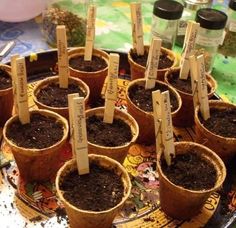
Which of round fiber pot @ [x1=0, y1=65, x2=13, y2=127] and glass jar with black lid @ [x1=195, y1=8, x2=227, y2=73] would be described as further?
glass jar with black lid @ [x1=195, y1=8, x2=227, y2=73]

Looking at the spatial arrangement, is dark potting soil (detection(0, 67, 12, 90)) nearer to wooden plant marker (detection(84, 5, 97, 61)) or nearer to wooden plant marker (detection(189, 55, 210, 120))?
wooden plant marker (detection(84, 5, 97, 61))

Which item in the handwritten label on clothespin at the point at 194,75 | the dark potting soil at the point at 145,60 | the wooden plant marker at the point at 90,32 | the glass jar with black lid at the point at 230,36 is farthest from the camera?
the glass jar with black lid at the point at 230,36

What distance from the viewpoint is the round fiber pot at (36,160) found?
82 cm

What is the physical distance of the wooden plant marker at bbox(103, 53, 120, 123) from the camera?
853mm

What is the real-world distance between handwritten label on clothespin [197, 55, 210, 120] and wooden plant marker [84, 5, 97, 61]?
11.9 inches

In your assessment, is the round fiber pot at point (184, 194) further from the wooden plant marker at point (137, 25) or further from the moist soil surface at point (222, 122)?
the wooden plant marker at point (137, 25)

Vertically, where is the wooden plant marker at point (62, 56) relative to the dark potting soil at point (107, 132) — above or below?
above

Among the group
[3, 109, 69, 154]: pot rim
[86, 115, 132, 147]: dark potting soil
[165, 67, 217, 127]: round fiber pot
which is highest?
[3, 109, 69, 154]: pot rim

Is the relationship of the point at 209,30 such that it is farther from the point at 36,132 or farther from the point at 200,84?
the point at 36,132

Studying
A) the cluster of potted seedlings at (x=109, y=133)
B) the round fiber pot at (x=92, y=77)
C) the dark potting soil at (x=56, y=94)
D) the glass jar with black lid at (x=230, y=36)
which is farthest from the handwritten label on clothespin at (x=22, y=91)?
the glass jar with black lid at (x=230, y=36)

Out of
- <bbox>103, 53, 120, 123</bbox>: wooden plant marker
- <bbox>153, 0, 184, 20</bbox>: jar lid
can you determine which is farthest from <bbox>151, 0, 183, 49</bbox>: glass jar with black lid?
<bbox>103, 53, 120, 123</bbox>: wooden plant marker

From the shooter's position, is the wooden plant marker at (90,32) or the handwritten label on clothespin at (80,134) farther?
the wooden plant marker at (90,32)

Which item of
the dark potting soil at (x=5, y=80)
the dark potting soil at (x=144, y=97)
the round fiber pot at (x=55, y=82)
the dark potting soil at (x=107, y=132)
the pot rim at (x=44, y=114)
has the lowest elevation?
the dark potting soil at (x=107, y=132)

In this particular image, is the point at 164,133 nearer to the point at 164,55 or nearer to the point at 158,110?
the point at 158,110
